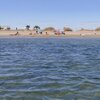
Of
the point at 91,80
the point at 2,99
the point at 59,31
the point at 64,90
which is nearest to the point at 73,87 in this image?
the point at 64,90

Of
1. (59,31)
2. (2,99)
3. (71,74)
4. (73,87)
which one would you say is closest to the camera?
(2,99)

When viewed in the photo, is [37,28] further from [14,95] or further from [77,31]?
[14,95]

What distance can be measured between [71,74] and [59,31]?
5033 inches

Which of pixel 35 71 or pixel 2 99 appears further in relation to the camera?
pixel 35 71

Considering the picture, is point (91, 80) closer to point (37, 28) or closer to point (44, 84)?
point (44, 84)

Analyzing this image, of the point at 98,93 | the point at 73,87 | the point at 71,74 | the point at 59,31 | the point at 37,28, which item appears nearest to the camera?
the point at 98,93

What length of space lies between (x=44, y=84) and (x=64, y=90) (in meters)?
1.57

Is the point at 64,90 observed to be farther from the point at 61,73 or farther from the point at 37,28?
the point at 37,28

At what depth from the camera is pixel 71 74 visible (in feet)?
61.0

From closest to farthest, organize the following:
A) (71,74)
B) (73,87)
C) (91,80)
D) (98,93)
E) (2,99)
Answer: (2,99) < (98,93) < (73,87) < (91,80) < (71,74)

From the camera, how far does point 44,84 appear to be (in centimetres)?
1566

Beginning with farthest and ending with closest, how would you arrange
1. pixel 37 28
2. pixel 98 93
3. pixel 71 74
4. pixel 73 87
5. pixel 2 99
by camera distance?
pixel 37 28 → pixel 71 74 → pixel 73 87 → pixel 98 93 → pixel 2 99

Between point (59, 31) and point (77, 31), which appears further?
point (77, 31)

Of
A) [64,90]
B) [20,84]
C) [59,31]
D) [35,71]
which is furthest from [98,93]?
[59,31]
